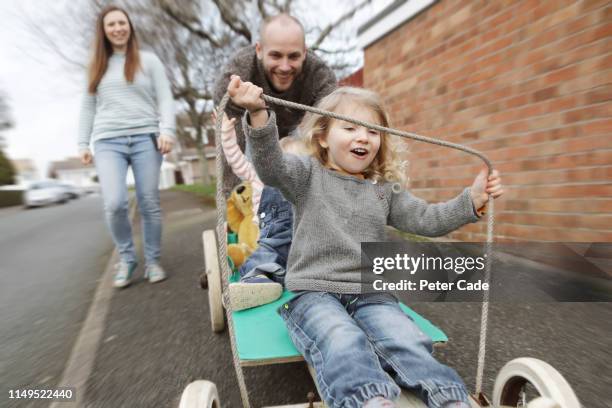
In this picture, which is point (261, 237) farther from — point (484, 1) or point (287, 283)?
point (484, 1)

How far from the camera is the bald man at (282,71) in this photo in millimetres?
2152

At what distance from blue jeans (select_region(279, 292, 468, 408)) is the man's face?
136 centimetres

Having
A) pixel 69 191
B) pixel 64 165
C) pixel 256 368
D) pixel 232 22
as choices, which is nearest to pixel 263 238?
pixel 256 368

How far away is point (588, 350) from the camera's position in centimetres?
189

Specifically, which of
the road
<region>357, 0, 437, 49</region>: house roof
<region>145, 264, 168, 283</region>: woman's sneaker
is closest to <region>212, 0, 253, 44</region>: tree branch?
<region>357, 0, 437, 49</region>: house roof

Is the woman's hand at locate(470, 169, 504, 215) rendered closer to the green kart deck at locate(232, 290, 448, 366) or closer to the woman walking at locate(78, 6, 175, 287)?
the green kart deck at locate(232, 290, 448, 366)

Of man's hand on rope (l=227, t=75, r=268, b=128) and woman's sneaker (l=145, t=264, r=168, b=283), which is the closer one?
man's hand on rope (l=227, t=75, r=268, b=128)

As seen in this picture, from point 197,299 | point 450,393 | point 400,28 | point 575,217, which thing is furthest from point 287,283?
point 400,28

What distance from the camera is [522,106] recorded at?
9.27 ft

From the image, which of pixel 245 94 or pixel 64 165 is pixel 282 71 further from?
pixel 64 165

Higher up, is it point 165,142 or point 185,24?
point 185,24

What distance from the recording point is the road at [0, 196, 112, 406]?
194 centimetres

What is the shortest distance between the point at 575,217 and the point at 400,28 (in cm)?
268

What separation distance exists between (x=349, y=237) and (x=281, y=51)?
1.21 metres
